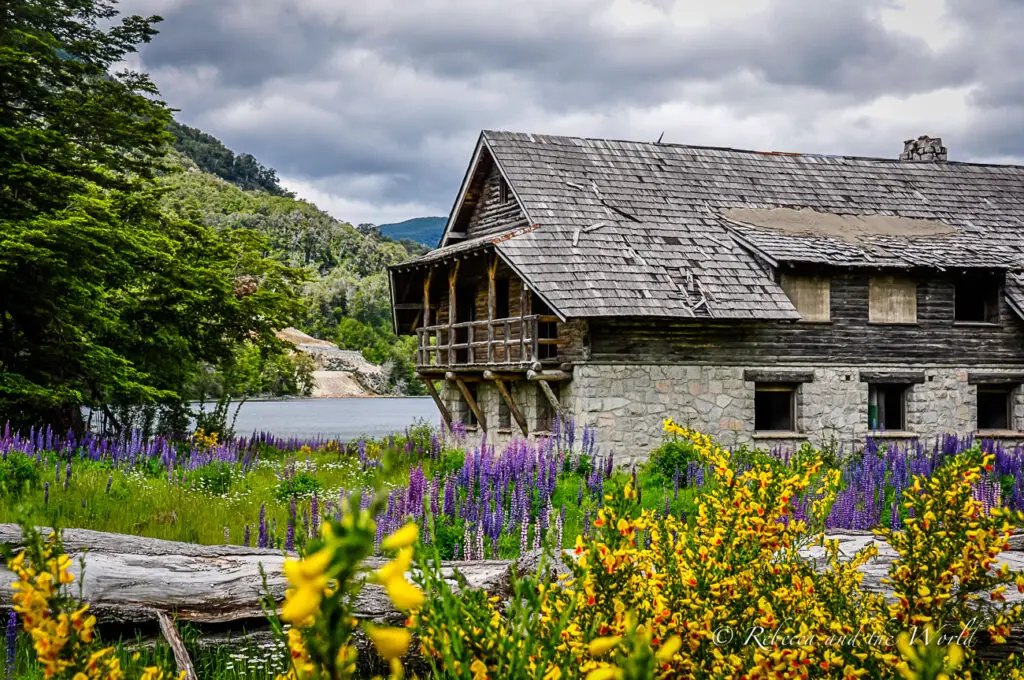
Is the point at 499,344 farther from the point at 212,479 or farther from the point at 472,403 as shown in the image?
the point at 212,479

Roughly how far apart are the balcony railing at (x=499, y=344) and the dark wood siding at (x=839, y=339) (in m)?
1.29

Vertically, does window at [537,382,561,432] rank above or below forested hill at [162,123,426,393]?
below

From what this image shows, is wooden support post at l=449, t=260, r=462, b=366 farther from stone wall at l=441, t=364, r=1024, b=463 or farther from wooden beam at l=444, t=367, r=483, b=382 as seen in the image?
stone wall at l=441, t=364, r=1024, b=463

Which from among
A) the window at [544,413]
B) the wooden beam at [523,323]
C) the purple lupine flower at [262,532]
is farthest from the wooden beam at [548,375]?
the purple lupine flower at [262,532]

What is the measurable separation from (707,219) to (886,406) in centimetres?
595

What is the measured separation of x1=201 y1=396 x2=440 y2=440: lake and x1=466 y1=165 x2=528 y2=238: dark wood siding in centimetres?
1282

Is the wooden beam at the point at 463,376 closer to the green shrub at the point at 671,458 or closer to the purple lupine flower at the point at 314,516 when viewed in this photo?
the green shrub at the point at 671,458

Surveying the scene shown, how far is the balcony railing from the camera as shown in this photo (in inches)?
760

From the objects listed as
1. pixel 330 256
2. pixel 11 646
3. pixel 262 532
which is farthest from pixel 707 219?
pixel 330 256

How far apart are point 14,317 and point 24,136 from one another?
334 centimetres

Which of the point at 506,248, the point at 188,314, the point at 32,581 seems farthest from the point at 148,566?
the point at 188,314

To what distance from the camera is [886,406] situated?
21781mm

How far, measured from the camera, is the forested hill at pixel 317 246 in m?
87.8

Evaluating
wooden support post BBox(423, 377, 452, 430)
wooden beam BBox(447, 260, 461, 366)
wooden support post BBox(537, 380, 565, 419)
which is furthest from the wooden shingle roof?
wooden support post BBox(423, 377, 452, 430)
